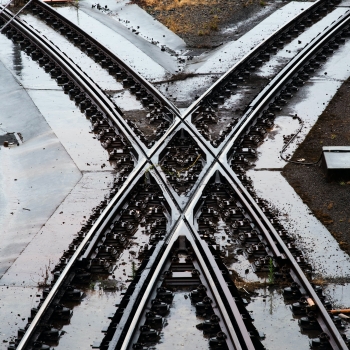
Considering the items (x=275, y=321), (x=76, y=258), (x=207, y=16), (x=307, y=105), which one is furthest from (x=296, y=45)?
(x=275, y=321)

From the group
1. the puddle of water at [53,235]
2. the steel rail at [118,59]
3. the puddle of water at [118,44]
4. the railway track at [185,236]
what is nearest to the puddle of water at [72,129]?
the railway track at [185,236]

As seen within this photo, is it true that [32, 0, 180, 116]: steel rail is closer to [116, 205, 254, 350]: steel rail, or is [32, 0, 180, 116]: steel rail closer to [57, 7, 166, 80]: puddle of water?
[57, 7, 166, 80]: puddle of water

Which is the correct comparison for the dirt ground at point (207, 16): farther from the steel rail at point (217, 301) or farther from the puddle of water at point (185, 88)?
the steel rail at point (217, 301)

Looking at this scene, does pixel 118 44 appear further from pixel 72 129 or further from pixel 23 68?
pixel 72 129

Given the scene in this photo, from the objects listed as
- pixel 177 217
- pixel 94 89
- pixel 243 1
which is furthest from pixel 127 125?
pixel 243 1

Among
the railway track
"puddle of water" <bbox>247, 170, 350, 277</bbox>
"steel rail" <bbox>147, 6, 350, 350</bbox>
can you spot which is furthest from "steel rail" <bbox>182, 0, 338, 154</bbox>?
"puddle of water" <bbox>247, 170, 350, 277</bbox>

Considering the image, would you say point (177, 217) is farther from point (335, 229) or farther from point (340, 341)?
point (340, 341)
